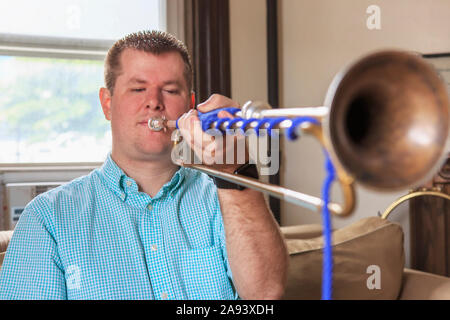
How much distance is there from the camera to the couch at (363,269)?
5.26 feet

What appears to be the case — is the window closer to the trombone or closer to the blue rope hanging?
the blue rope hanging

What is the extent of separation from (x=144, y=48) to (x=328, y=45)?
1.65 metres

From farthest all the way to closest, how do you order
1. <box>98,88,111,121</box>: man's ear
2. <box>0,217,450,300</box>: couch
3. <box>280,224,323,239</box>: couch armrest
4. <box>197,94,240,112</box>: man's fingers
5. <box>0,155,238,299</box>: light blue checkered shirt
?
<box>280,224,323,239</box>: couch armrest → <box>0,217,450,300</box>: couch → <box>98,88,111,121</box>: man's ear → <box>0,155,238,299</box>: light blue checkered shirt → <box>197,94,240,112</box>: man's fingers

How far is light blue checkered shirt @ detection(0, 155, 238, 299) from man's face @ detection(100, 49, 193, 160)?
0.27 ft

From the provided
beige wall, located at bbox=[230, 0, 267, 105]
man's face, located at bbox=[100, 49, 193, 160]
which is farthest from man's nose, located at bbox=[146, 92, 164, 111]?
beige wall, located at bbox=[230, 0, 267, 105]

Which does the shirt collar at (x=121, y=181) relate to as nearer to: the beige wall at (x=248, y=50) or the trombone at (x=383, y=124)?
the trombone at (x=383, y=124)

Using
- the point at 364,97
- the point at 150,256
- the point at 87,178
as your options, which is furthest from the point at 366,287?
the point at 364,97

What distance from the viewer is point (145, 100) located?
129cm

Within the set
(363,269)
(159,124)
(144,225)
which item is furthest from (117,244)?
(363,269)

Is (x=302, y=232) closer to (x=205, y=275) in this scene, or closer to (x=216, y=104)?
(x=205, y=275)

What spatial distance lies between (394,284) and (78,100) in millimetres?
1640

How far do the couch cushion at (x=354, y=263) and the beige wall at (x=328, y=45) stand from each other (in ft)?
2.87

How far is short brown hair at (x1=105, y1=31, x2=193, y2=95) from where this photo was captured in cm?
136
